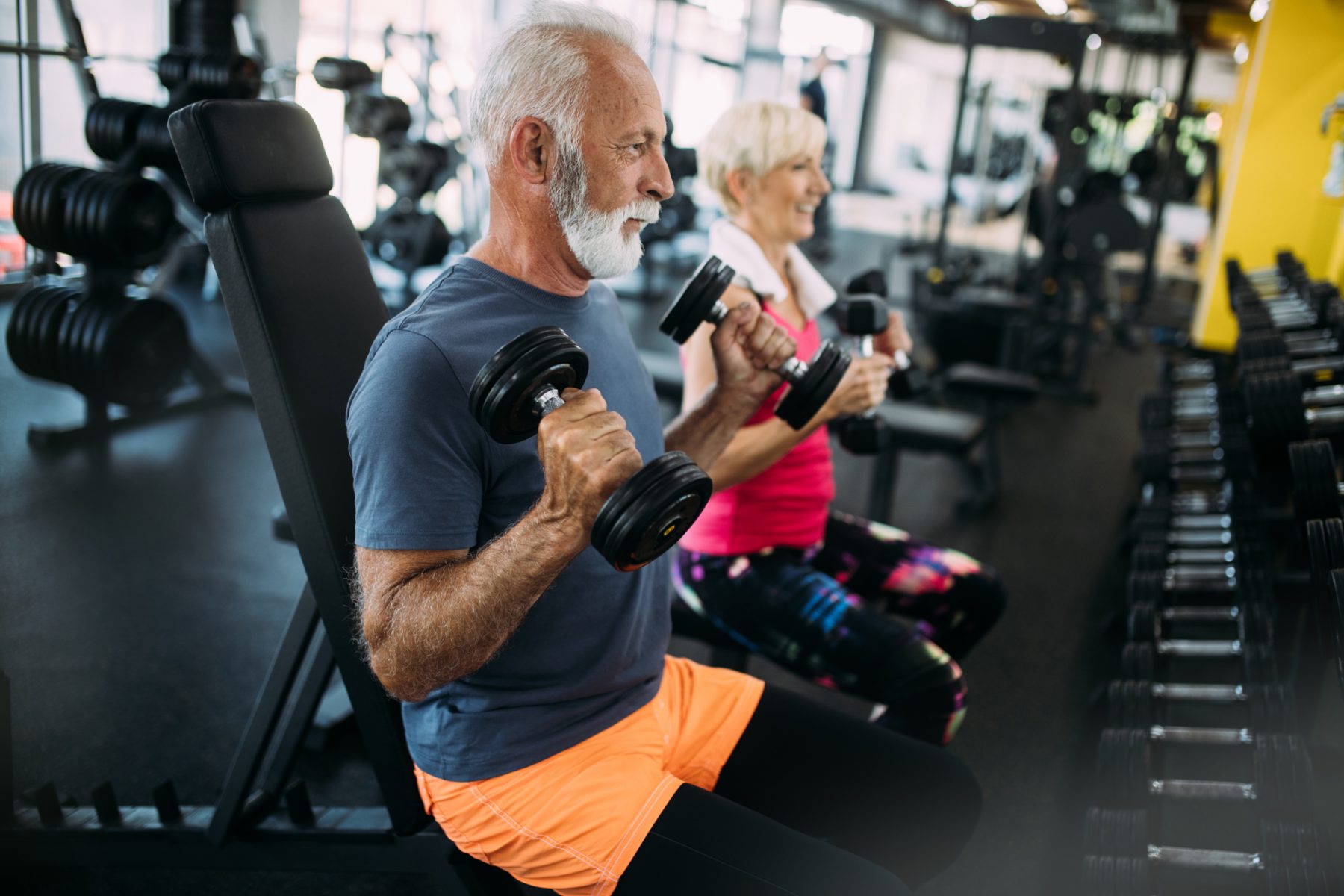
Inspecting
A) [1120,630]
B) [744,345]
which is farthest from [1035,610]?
[744,345]

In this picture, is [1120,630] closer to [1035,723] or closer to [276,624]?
[1035,723]

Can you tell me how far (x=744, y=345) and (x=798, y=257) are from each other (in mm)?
537

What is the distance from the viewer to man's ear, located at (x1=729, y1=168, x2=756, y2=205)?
179 centimetres

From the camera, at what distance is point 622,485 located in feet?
2.70

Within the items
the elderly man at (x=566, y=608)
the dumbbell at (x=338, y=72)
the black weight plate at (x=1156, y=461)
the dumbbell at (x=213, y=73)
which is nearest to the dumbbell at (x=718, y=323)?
the elderly man at (x=566, y=608)

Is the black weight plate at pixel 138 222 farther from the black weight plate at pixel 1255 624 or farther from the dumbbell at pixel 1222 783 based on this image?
the black weight plate at pixel 1255 624

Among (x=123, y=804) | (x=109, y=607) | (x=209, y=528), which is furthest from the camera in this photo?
(x=209, y=528)

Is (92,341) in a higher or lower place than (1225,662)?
higher

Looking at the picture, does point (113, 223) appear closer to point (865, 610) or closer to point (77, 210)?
point (77, 210)

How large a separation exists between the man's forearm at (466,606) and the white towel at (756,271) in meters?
0.85

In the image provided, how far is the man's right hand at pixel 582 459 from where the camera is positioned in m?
0.84

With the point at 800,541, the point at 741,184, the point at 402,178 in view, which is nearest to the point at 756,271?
the point at 741,184

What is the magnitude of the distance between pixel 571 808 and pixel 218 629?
5.59ft

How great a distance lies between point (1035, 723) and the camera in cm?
222
